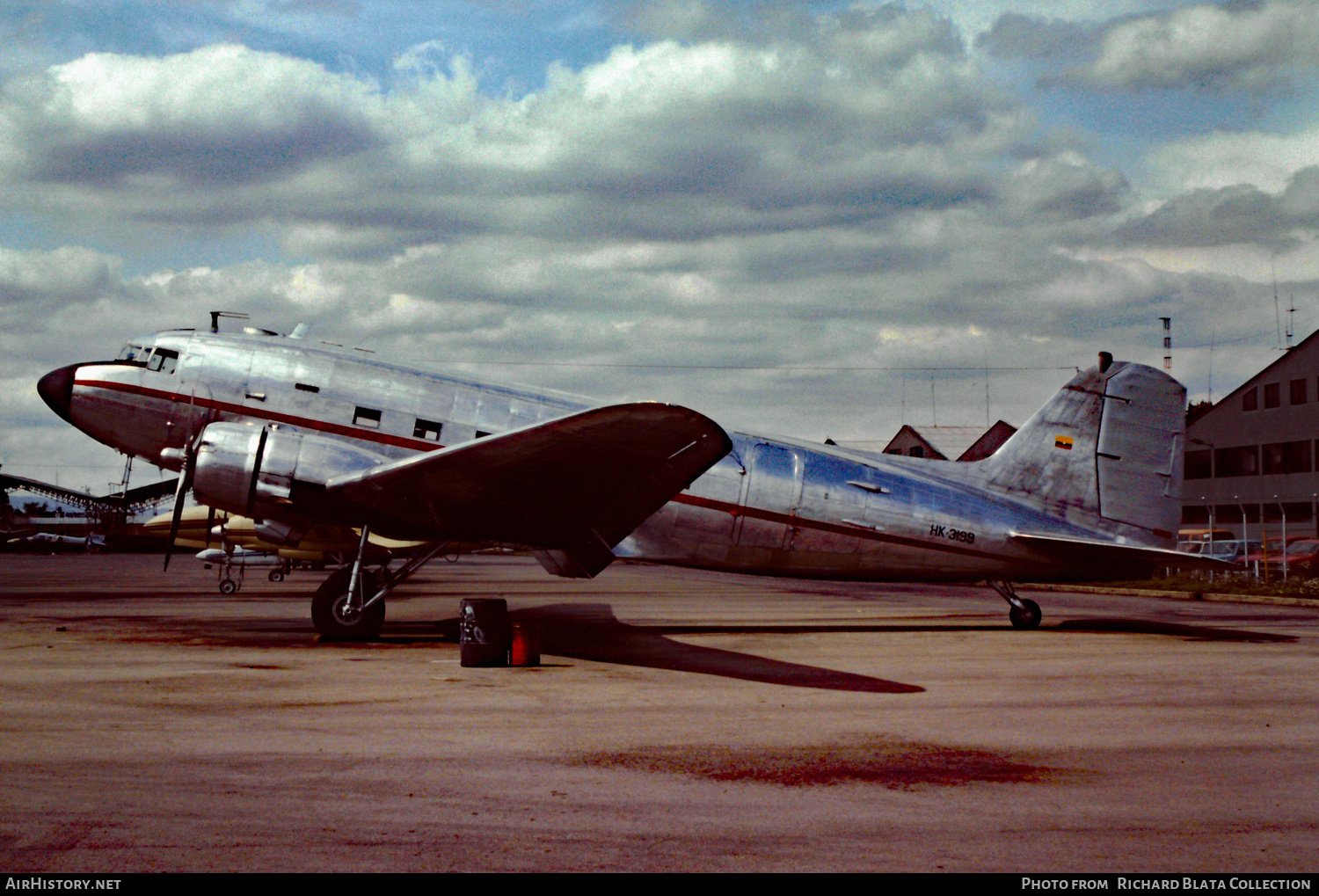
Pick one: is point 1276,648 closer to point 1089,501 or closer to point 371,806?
point 1089,501

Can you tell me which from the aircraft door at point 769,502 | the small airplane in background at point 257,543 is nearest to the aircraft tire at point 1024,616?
the aircraft door at point 769,502

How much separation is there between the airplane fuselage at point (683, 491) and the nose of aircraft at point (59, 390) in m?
0.03

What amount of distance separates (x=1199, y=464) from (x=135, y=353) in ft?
212

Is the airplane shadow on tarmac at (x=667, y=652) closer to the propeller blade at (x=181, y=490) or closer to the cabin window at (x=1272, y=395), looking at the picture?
the propeller blade at (x=181, y=490)

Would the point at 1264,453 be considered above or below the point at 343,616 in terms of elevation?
above

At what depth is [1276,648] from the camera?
16.9 meters

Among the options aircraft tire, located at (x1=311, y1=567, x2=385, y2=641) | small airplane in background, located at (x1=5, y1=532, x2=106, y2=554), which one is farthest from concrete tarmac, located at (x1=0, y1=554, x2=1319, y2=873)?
small airplane in background, located at (x1=5, y1=532, x2=106, y2=554)

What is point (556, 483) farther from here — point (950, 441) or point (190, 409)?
point (950, 441)

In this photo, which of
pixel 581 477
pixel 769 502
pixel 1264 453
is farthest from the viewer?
pixel 1264 453

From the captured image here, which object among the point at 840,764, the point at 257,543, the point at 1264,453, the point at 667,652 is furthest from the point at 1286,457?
the point at 840,764

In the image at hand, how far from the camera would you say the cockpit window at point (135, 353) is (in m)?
17.4

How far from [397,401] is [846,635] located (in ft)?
29.7

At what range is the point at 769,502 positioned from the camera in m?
18.0

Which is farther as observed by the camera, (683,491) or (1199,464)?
(1199,464)
